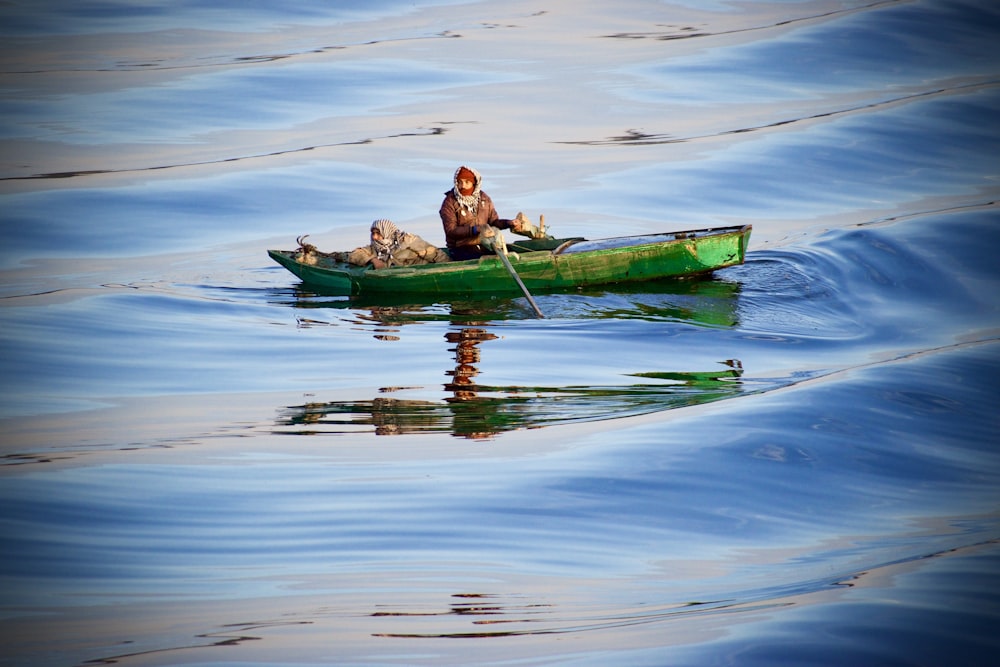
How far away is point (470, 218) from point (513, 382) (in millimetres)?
4532

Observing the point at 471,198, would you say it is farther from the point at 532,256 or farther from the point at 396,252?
the point at 396,252

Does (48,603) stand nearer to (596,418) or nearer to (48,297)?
(596,418)

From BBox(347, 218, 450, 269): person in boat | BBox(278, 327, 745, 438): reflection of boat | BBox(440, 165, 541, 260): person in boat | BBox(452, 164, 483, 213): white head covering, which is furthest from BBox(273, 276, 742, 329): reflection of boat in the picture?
BBox(278, 327, 745, 438): reflection of boat

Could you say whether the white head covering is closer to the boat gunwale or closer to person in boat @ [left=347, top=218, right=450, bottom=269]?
the boat gunwale

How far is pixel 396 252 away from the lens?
15.4 m

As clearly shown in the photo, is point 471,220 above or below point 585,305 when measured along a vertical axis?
above

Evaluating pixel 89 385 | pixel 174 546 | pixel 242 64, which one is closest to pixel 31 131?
pixel 242 64

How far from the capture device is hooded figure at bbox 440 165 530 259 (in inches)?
567

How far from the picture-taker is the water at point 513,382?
5816 millimetres

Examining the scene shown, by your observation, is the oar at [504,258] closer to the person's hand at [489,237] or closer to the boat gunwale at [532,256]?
the person's hand at [489,237]

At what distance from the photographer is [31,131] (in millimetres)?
25969

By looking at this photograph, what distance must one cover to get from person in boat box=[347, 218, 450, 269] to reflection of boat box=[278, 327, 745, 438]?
4.75m

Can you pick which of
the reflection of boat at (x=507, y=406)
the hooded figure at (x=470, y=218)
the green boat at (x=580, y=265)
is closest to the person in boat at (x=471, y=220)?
the hooded figure at (x=470, y=218)

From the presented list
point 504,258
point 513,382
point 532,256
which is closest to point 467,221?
point 504,258
